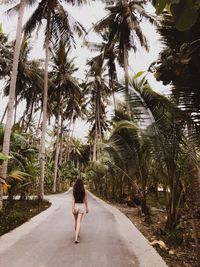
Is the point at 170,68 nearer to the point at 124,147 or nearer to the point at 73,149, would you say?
the point at 124,147

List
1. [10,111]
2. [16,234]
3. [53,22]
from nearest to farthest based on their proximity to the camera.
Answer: [16,234], [10,111], [53,22]

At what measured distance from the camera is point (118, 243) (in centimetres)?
566

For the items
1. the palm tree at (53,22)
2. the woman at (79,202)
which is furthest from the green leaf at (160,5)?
the palm tree at (53,22)

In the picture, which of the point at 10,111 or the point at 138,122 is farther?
the point at 10,111

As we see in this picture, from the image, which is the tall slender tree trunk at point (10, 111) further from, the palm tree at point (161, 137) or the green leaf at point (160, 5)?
the green leaf at point (160, 5)

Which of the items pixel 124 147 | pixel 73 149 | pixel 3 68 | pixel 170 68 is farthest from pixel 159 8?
pixel 73 149

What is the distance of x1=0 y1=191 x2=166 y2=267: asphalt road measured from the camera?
169 inches

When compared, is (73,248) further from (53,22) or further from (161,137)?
(53,22)

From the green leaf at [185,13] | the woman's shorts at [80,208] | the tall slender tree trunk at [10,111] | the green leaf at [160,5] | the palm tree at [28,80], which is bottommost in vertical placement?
the woman's shorts at [80,208]

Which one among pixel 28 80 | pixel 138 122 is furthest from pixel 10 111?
pixel 28 80

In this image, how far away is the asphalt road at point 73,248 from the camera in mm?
4281

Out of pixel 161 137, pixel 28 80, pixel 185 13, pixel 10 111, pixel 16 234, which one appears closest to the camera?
pixel 185 13

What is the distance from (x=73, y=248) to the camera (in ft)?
16.8

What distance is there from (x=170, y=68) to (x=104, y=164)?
16936 mm
